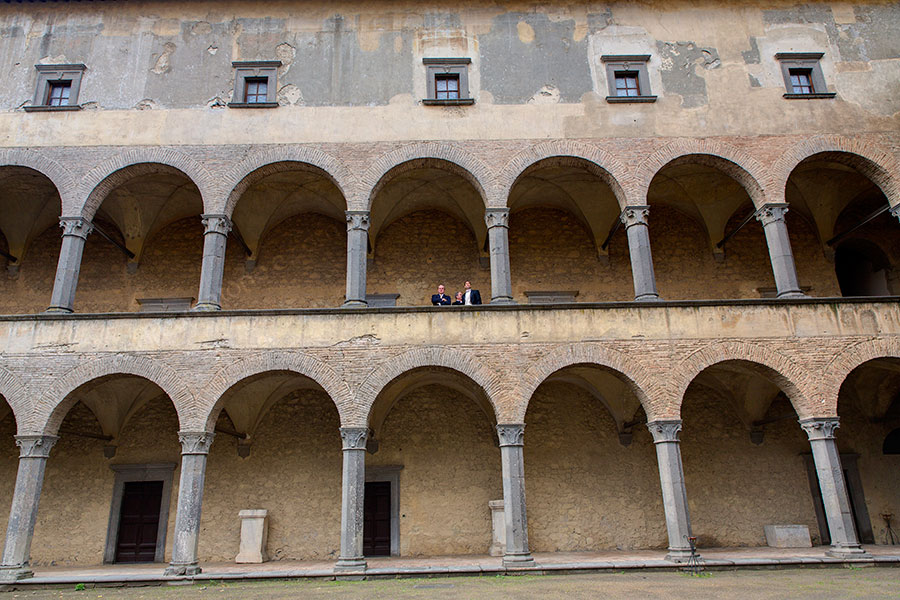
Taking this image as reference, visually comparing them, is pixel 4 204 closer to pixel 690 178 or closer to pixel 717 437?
pixel 690 178

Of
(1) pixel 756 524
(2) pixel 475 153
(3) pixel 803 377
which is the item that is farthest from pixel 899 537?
(2) pixel 475 153

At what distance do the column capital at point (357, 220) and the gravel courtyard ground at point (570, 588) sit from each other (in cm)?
579

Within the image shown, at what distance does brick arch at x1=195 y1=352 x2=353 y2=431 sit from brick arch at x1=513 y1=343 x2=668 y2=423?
2.86 m

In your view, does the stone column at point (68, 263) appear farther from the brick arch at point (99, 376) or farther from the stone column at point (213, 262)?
the stone column at point (213, 262)

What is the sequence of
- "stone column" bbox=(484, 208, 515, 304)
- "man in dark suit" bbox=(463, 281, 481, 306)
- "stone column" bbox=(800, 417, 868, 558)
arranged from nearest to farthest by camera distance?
1. "stone column" bbox=(800, 417, 868, 558)
2. "stone column" bbox=(484, 208, 515, 304)
3. "man in dark suit" bbox=(463, 281, 481, 306)

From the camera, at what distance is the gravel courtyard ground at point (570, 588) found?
7492 millimetres

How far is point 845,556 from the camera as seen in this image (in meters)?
9.56

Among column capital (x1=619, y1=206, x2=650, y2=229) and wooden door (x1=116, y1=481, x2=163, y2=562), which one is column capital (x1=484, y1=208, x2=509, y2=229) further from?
wooden door (x1=116, y1=481, x2=163, y2=562)

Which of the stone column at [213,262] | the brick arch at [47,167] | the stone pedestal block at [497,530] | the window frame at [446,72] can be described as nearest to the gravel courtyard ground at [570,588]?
the stone pedestal block at [497,530]

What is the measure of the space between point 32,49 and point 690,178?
1382cm

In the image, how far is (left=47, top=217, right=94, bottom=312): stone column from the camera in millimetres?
10742

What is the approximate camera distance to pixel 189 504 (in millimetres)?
9695

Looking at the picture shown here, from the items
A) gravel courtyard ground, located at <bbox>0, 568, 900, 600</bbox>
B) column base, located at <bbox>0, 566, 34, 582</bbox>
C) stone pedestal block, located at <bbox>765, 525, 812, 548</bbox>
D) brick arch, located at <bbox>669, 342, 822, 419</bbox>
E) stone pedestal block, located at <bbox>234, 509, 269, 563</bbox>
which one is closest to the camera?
gravel courtyard ground, located at <bbox>0, 568, 900, 600</bbox>

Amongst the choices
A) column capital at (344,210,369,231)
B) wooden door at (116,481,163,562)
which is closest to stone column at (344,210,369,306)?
column capital at (344,210,369,231)
